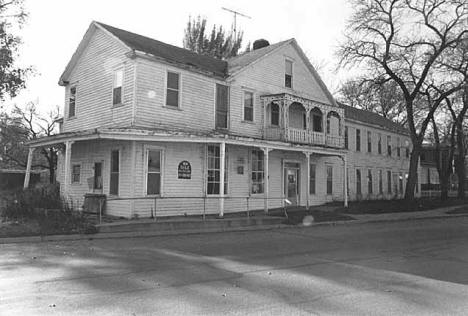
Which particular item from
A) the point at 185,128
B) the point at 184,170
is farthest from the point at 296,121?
the point at 184,170

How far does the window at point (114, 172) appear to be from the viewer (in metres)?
17.4

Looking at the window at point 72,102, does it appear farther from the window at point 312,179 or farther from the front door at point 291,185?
the window at point 312,179

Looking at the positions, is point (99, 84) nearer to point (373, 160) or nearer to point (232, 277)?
point (232, 277)

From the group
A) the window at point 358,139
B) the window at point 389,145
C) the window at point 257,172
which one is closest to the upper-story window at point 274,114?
the window at point 257,172

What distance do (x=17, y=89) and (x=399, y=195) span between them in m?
30.5

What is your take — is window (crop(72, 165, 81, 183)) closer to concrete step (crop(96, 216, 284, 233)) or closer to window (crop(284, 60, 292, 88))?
concrete step (crop(96, 216, 284, 233))

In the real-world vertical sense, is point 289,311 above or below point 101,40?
below

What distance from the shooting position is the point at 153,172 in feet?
56.0

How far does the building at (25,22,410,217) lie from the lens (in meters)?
16.9

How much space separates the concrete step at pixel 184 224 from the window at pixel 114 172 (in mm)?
2851

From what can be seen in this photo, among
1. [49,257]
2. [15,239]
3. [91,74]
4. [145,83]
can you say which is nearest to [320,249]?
[49,257]

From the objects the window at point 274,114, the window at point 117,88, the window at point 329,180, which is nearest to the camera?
the window at point 117,88

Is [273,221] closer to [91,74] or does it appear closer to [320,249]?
[320,249]

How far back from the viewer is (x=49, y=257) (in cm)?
923
